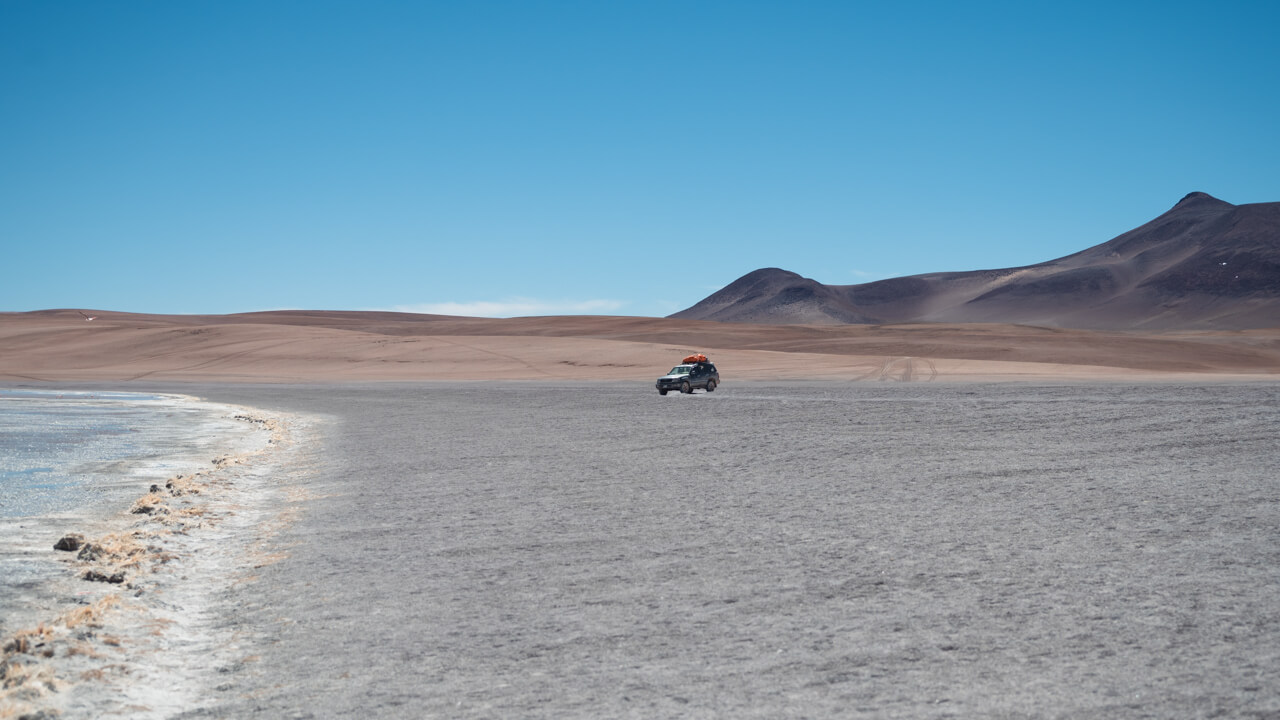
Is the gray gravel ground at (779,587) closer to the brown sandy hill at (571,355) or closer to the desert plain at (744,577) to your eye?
the desert plain at (744,577)

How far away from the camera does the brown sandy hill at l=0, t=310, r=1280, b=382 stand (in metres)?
57.6

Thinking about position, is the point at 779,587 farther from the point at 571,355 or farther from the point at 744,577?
the point at 571,355

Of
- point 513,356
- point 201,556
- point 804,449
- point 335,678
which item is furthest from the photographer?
point 513,356

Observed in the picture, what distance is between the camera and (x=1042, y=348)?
75812 millimetres

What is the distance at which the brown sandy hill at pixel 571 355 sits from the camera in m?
57.6

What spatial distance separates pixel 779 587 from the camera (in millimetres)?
7125

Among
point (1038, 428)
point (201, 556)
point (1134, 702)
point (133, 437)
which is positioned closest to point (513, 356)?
point (133, 437)

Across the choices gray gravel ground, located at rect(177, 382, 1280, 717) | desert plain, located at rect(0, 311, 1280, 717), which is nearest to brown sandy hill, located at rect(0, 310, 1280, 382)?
desert plain, located at rect(0, 311, 1280, 717)

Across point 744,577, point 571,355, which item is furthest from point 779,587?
point 571,355

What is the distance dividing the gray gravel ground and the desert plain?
0.03 metres

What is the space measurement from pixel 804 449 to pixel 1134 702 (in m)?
12.0

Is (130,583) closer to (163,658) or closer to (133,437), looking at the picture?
(163,658)

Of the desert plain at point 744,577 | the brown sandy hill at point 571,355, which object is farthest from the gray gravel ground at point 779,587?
the brown sandy hill at point 571,355

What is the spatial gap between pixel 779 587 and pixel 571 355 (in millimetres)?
62399
